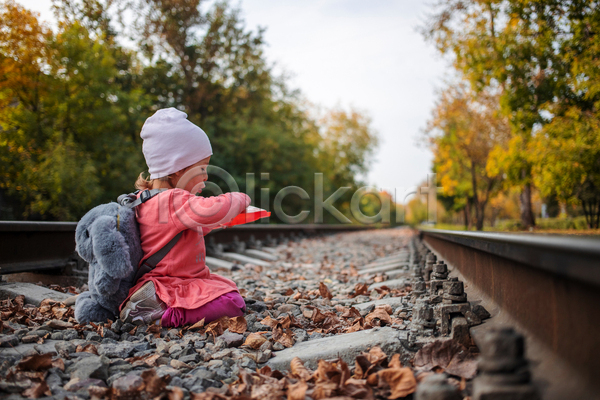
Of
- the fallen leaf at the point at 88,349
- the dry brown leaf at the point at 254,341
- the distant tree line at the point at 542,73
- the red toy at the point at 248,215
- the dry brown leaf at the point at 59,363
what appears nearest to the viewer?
the dry brown leaf at the point at 59,363

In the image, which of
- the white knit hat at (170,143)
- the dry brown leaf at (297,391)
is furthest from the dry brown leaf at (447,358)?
the white knit hat at (170,143)

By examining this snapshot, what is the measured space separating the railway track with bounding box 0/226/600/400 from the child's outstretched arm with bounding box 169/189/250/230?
0.62 meters

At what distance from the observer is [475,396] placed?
3.46ft

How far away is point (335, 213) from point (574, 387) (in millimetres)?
35597

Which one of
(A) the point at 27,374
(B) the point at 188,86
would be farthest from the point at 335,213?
(A) the point at 27,374

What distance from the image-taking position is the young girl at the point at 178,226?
2518mm

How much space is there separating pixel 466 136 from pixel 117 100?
1884 cm

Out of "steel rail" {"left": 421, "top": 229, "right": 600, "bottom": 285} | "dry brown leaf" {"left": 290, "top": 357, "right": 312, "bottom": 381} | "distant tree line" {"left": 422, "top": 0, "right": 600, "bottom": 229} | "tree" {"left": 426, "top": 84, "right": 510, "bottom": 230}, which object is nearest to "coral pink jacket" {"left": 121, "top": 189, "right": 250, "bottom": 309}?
"dry brown leaf" {"left": 290, "top": 357, "right": 312, "bottom": 381}

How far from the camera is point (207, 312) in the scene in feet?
8.47

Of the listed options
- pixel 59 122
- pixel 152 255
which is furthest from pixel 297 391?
pixel 59 122

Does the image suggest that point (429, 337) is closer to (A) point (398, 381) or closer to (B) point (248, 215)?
(A) point (398, 381)

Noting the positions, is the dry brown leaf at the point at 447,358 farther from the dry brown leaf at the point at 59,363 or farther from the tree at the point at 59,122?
the tree at the point at 59,122

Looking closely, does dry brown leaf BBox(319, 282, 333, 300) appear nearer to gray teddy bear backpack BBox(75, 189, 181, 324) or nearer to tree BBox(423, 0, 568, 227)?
gray teddy bear backpack BBox(75, 189, 181, 324)

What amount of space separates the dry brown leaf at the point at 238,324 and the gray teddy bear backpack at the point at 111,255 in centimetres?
60
